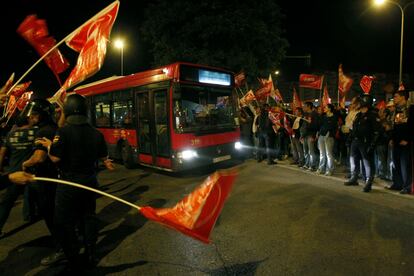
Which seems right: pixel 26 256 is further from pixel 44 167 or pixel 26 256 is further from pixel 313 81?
pixel 313 81

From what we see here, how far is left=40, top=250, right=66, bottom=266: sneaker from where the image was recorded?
172 inches

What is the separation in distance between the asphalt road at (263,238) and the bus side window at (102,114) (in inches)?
196

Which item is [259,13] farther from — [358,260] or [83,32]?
[358,260]

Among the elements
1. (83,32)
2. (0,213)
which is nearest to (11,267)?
(0,213)

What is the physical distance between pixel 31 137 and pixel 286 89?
148ft

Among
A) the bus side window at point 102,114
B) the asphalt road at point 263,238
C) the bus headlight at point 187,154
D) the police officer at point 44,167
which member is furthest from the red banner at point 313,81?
the police officer at point 44,167

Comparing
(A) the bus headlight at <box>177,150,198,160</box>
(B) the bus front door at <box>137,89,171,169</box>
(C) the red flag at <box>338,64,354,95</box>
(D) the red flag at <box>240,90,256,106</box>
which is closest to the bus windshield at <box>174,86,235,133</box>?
(B) the bus front door at <box>137,89,171,169</box>

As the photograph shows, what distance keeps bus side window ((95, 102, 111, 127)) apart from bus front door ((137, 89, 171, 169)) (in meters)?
2.38

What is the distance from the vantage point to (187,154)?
891 centimetres

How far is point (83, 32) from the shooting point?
17.9ft

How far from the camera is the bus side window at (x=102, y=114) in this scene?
39.8ft

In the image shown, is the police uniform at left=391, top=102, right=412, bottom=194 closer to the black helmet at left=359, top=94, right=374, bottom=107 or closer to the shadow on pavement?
the black helmet at left=359, top=94, right=374, bottom=107

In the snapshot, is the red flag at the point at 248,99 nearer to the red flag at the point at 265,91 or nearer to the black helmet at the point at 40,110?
the red flag at the point at 265,91

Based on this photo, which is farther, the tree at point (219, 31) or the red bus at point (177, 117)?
the tree at point (219, 31)
